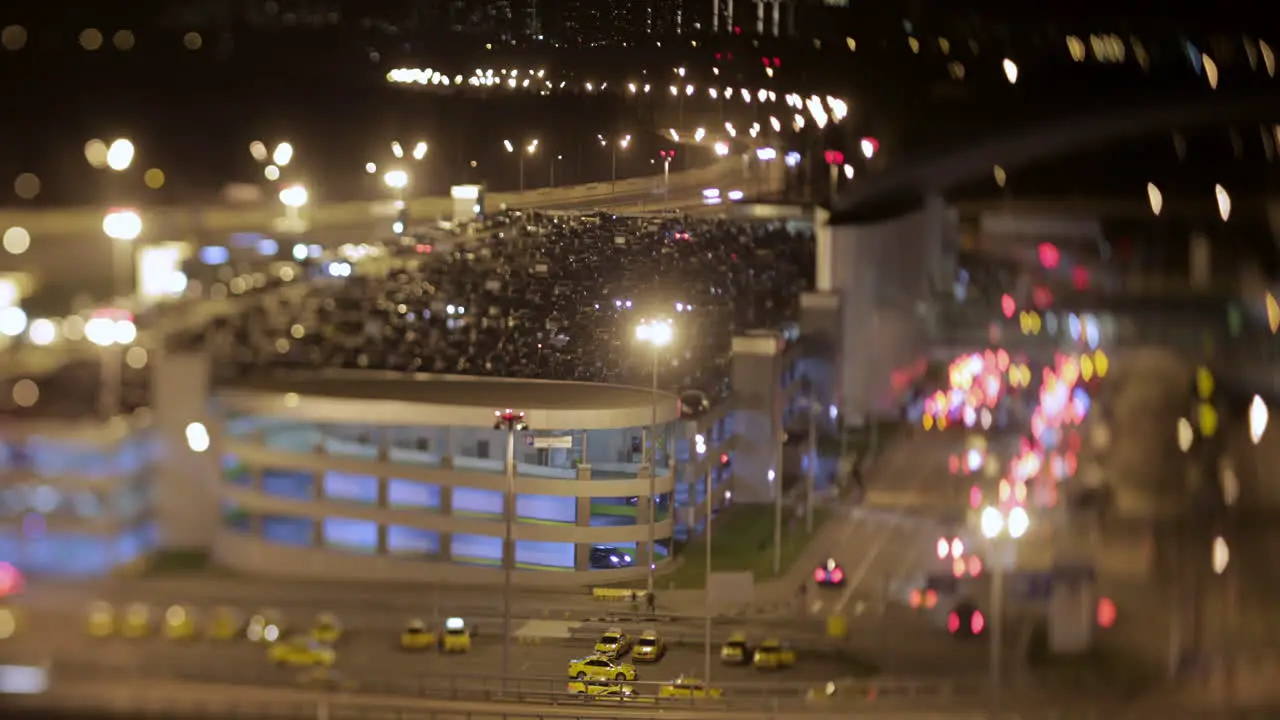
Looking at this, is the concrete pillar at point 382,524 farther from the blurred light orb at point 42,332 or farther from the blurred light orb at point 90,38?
the blurred light orb at point 90,38

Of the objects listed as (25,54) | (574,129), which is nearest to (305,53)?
(25,54)

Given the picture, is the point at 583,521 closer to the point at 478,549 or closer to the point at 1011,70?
the point at 478,549

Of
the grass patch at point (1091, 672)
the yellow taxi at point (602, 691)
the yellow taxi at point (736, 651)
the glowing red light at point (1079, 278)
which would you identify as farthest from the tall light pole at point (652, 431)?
the glowing red light at point (1079, 278)

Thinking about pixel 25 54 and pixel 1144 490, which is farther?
pixel 1144 490

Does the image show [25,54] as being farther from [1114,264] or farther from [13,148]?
[1114,264]

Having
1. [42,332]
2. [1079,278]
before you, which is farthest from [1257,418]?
[42,332]

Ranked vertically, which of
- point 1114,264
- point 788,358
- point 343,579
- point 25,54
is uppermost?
point 25,54

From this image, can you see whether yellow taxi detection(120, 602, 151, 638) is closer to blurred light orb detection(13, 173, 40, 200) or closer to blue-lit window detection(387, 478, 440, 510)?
blue-lit window detection(387, 478, 440, 510)
